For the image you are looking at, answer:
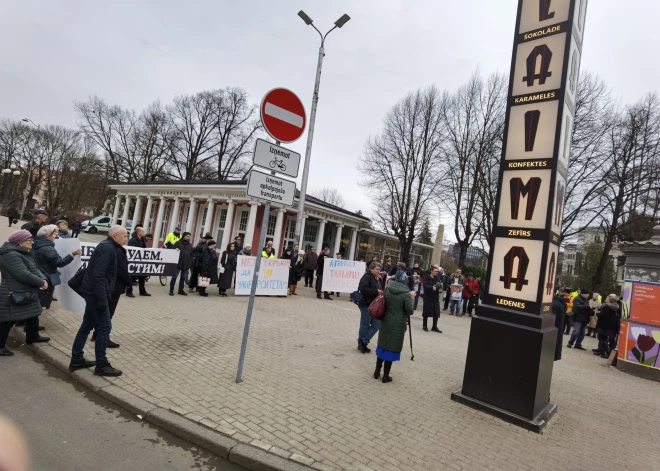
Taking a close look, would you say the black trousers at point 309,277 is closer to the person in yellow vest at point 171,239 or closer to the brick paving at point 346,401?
the person in yellow vest at point 171,239

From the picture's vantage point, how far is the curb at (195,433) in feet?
10.9

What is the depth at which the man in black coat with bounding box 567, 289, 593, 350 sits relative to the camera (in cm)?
1221

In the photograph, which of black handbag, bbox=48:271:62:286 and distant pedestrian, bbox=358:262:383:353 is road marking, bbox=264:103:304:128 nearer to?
distant pedestrian, bbox=358:262:383:353

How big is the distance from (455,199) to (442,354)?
19.3 meters

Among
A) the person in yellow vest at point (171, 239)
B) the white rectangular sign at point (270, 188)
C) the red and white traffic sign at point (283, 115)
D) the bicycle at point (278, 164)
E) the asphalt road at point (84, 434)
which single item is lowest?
the asphalt road at point (84, 434)

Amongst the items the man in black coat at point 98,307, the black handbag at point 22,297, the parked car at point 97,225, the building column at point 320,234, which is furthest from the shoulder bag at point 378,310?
the parked car at point 97,225

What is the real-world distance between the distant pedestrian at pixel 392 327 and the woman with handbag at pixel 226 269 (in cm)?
742

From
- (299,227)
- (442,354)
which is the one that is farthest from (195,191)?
(442,354)

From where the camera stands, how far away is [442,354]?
818 cm

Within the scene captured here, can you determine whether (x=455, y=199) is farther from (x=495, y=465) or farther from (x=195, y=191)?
(x=495, y=465)

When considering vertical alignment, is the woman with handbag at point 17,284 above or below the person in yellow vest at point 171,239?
below

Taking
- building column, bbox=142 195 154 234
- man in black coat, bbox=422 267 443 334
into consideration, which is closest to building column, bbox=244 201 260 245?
man in black coat, bbox=422 267 443 334

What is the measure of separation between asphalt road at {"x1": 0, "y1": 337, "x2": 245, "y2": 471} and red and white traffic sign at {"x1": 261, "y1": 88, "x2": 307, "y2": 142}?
366 centimetres

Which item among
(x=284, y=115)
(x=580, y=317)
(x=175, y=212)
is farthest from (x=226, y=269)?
(x=175, y=212)
